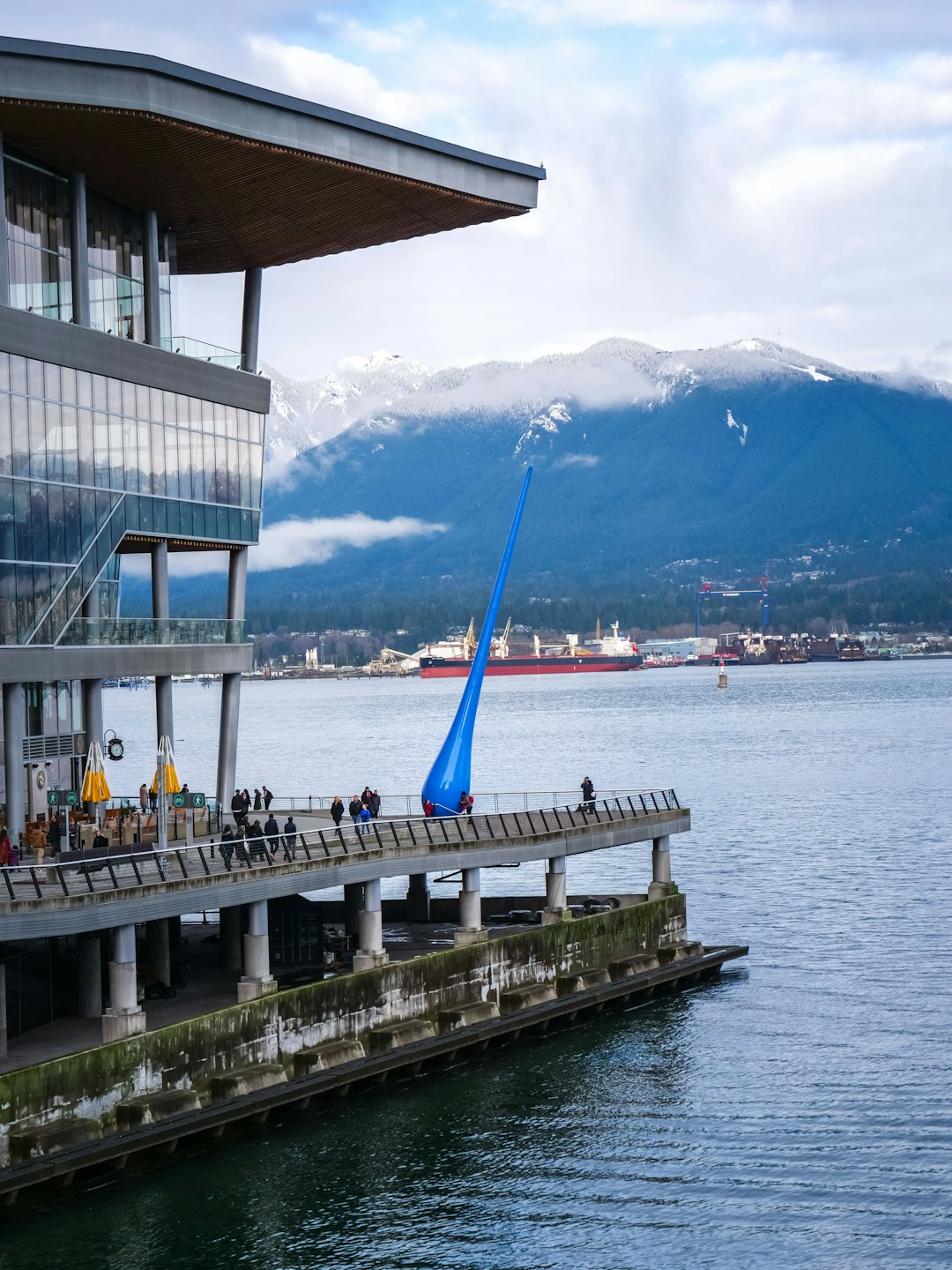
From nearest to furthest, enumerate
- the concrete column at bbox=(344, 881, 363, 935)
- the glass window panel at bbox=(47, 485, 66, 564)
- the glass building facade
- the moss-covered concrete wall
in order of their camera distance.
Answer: the moss-covered concrete wall < the glass building facade < the glass window panel at bbox=(47, 485, 66, 564) < the concrete column at bbox=(344, 881, 363, 935)

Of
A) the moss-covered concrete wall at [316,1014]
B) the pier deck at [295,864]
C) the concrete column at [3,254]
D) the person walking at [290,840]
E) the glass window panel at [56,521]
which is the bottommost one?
the moss-covered concrete wall at [316,1014]

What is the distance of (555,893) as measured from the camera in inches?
2064

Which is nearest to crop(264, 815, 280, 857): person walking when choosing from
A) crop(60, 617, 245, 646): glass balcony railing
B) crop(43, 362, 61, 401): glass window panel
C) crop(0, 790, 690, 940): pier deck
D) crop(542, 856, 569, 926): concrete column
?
crop(0, 790, 690, 940): pier deck

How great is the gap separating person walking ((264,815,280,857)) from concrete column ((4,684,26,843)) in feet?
19.5

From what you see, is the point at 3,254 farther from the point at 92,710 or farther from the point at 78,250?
the point at 92,710

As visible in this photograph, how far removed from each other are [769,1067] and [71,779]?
20.3m

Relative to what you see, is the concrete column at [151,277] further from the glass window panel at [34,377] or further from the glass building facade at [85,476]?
the glass window panel at [34,377]

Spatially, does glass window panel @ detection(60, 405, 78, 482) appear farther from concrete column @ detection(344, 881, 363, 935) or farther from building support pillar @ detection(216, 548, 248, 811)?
concrete column @ detection(344, 881, 363, 935)

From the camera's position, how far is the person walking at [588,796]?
55969 mm

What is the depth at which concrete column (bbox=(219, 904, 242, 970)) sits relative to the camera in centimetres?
4784

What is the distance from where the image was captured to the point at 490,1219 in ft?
119

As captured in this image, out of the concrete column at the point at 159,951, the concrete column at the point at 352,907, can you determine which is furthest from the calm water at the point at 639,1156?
the concrete column at the point at 352,907

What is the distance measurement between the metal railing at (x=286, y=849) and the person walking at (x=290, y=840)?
5cm

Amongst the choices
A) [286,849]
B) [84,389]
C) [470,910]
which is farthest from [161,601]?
[470,910]
